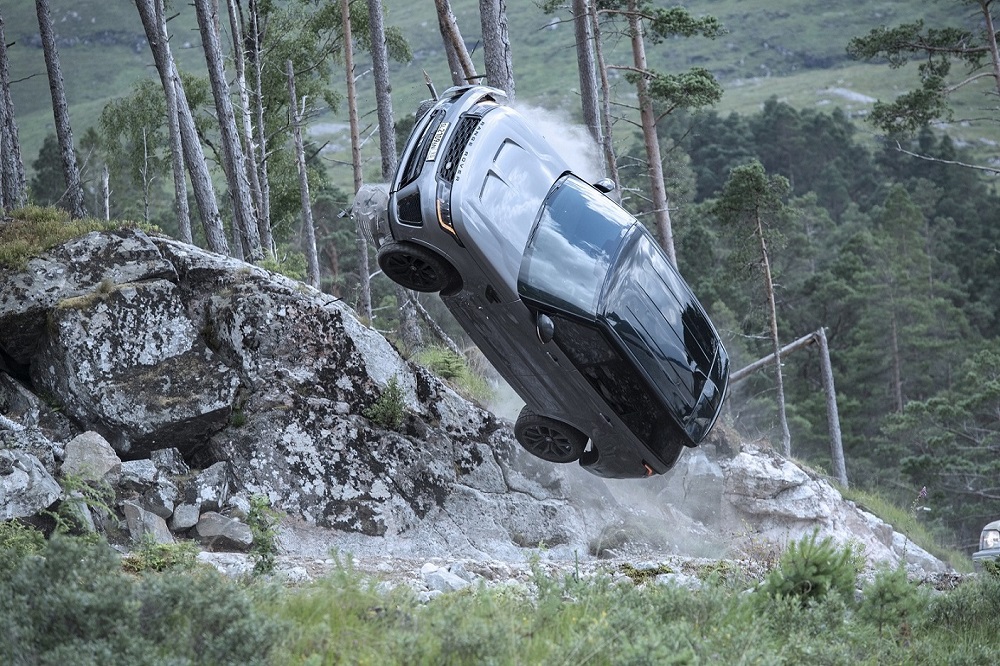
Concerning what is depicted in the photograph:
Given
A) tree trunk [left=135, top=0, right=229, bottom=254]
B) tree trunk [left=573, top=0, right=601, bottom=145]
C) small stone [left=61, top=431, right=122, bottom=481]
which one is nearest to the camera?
small stone [left=61, top=431, right=122, bottom=481]

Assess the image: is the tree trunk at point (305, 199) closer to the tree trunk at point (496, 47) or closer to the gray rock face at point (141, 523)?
the tree trunk at point (496, 47)

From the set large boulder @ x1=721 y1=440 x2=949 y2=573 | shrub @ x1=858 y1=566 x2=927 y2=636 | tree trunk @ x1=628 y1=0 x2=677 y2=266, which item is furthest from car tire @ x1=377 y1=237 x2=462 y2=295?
tree trunk @ x1=628 y1=0 x2=677 y2=266

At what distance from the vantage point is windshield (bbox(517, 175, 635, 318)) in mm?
8023

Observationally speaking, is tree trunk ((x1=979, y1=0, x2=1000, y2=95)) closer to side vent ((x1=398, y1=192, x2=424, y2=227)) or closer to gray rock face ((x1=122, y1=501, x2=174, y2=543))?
side vent ((x1=398, y1=192, x2=424, y2=227))

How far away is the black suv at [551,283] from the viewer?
793 cm

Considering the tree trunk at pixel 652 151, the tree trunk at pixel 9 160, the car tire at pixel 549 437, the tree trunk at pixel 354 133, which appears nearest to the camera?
the car tire at pixel 549 437

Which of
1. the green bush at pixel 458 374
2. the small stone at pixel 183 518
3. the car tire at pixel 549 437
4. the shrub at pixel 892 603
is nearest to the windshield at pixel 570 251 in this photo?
the car tire at pixel 549 437

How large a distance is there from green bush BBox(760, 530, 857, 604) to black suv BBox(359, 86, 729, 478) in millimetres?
2313

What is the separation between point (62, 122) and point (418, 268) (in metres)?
12.6

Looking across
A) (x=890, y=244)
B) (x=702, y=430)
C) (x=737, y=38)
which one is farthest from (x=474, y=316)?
(x=737, y=38)

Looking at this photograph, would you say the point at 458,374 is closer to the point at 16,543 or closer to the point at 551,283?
the point at 551,283

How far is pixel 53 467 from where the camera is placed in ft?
26.7

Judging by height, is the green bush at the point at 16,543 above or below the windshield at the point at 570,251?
below

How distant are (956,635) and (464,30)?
16544 cm
